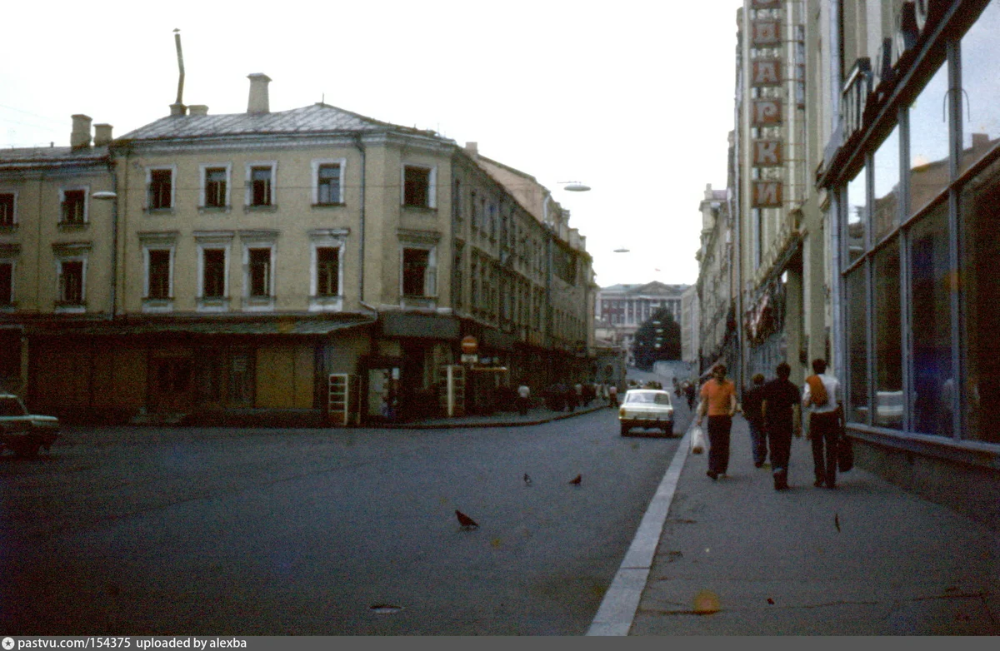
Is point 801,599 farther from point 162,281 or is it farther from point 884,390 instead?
point 162,281

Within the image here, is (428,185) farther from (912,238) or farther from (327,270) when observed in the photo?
(912,238)

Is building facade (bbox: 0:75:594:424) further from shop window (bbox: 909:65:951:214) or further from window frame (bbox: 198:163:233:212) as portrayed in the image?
shop window (bbox: 909:65:951:214)

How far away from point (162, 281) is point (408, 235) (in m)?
10.2

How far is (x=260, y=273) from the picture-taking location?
40.9 m

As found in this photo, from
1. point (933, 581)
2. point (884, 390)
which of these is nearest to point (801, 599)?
point (933, 581)

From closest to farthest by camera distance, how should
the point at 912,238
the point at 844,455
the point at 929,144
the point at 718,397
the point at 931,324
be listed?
1. the point at 929,144
2. the point at 931,324
3. the point at 912,238
4. the point at 844,455
5. the point at 718,397

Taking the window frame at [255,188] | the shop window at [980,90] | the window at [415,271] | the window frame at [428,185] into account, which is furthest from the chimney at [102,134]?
the shop window at [980,90]

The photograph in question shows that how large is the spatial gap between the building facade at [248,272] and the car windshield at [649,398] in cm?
1025

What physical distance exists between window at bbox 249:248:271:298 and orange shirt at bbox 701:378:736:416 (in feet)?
90.5

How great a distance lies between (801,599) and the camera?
6.45m

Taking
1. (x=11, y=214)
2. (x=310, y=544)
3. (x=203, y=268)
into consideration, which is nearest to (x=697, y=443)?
(x=310, y=544)

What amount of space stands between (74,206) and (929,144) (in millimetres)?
38601

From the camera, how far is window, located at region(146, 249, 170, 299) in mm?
41688

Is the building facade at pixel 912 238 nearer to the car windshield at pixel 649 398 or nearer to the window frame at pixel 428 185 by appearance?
the car windshield at pixel 649 398
